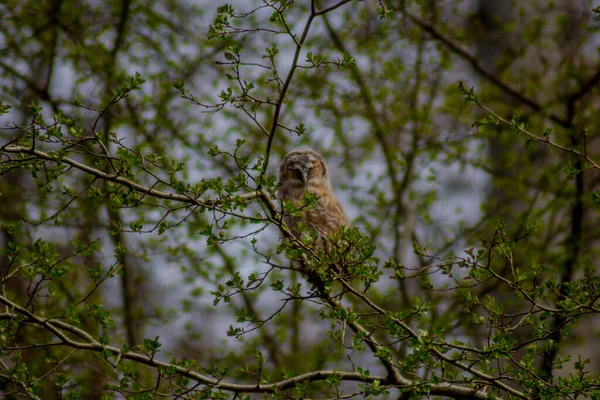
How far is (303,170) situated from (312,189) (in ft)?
0.55

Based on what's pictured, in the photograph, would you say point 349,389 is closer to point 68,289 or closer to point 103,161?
point 68,289

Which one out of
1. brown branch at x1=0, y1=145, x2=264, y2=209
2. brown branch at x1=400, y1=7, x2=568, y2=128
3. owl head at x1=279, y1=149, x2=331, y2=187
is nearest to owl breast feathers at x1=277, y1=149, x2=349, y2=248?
owl head at x1=279, y1=149, x2=331, y2=187

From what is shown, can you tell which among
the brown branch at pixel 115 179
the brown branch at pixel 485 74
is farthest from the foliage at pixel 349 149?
the brown branch at pixel 115 179

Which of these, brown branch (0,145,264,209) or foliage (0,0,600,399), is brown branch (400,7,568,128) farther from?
brown branch (0,145,264,209)

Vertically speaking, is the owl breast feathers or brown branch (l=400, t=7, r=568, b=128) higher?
brown branch (l=400, t=7, r=568, b=128)

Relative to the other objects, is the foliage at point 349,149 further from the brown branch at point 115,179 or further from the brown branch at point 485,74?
the brown branch at point 115,179

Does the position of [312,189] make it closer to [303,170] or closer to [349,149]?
[303,170]

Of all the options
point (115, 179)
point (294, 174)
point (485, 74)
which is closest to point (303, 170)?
point (294, 174)

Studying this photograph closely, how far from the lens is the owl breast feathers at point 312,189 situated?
438 centimetres

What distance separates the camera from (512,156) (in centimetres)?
645

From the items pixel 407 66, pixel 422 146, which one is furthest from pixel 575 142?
pixel 407 66

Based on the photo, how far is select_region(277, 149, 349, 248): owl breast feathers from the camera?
4.38 metres

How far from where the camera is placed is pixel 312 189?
4.66 metres

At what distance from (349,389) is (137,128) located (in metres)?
4.05
